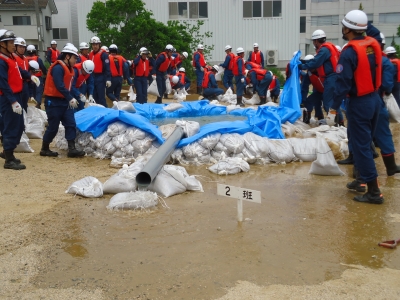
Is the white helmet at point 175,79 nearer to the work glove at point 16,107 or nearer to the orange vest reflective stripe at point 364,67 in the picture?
the work glove at point 16,107

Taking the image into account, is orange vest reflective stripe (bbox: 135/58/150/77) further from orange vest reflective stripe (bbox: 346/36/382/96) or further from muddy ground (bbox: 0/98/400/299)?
orange vest reflective stripe (bbox: 346/36/382/96)

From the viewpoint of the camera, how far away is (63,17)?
3219 centimetres

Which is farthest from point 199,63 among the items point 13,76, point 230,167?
point 230,167

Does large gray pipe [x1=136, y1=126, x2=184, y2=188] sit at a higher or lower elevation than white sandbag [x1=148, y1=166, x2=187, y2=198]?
higher

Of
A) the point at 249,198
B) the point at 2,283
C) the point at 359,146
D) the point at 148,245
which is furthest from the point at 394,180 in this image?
the point at 2,283

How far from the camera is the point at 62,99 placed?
6.78m

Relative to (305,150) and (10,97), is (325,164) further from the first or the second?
(10,97)

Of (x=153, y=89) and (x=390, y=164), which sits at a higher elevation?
(x=153, y=89)

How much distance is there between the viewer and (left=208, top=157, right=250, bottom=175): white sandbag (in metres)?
6.01

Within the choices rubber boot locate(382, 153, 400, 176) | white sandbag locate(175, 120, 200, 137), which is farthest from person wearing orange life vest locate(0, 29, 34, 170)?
rubber boot locate(382, 153, 400, 176)

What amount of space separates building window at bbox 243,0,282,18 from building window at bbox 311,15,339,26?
12.2 meters

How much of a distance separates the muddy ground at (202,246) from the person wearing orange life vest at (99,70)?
5.41 m

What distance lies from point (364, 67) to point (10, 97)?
4163 mm

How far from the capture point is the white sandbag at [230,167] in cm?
601
